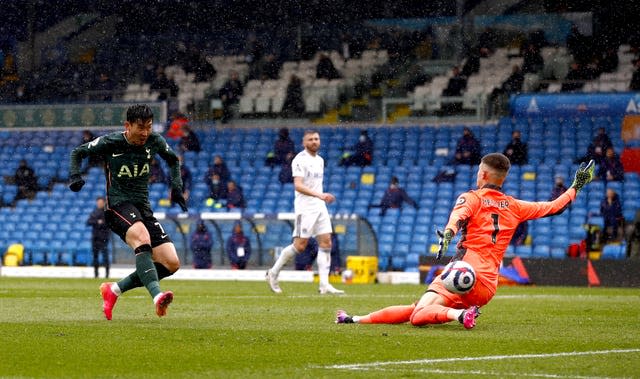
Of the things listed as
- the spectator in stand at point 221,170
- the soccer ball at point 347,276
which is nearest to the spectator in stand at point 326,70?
the spectator in stand at point 221,170

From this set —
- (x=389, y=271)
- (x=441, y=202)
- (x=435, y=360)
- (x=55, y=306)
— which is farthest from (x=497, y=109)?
(x=435, y=360)

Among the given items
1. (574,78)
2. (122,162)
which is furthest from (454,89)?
(122,162)

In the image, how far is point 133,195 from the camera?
11.7m

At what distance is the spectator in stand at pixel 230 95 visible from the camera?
37969 mm

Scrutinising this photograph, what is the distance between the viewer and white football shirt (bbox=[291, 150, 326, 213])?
18.3m

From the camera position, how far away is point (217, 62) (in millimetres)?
41594

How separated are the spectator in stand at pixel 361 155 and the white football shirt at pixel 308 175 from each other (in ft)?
48.5

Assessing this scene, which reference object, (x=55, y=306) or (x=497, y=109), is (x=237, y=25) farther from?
(x=55, y=306)

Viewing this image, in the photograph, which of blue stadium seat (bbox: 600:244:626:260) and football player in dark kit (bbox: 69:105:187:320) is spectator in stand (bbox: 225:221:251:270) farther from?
football player in dark kit (bbox: 69:105:187:320)

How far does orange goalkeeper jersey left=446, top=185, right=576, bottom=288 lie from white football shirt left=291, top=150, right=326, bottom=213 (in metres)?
7.83

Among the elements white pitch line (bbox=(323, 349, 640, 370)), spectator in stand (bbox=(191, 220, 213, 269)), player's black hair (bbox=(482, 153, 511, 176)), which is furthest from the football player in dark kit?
spectator in stand (bbox=(191, 220, 213, 269))

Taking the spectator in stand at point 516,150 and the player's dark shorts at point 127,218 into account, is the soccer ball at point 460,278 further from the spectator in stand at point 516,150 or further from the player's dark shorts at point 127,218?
the spectator in stand at point 516,150

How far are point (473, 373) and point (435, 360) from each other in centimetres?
75

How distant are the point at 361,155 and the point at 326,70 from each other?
5.59m
